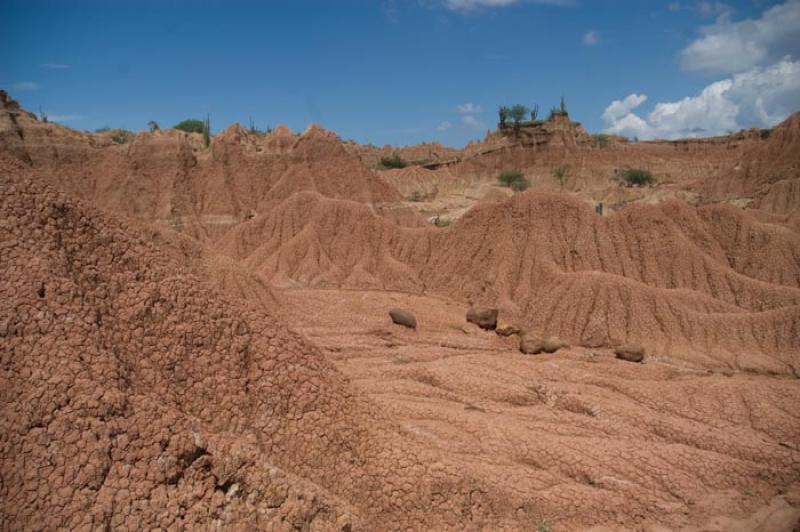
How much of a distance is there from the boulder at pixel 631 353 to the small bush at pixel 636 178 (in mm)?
46041

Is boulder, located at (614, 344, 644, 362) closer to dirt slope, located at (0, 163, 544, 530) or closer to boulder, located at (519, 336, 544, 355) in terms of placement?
boulder, located at (519, 336, 544, 355)

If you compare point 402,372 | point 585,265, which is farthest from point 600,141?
point 402,372

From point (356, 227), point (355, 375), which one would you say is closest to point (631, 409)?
point (355, 375)

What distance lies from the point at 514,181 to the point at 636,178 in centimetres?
1325

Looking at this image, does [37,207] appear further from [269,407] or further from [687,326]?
[687,326]

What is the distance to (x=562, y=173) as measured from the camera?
58375mm

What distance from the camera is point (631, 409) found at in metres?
11.6

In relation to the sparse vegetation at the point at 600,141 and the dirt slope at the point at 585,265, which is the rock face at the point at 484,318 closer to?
the dirt slope at the point at 585,265

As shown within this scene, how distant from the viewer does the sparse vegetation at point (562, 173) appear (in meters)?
58.2

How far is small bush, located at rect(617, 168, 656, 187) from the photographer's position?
2304 inches

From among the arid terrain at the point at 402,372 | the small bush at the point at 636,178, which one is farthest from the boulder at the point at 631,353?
the small bush at the point at 636,178

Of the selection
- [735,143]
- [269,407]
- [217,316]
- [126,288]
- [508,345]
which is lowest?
[508,345]

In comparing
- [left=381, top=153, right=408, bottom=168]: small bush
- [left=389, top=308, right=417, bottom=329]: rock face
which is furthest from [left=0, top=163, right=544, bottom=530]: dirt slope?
[left=381, top=153, right=408, bottom=168]: small bush

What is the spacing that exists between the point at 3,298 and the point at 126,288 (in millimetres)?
1253
